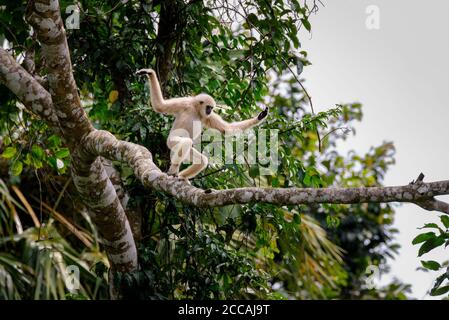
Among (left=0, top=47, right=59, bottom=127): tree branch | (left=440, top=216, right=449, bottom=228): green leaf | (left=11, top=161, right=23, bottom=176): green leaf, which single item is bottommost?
(left=440, top=216, right=449, bottom=228): green leaf

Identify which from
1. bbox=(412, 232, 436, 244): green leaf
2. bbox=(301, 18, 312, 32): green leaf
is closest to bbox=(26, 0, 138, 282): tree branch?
bbox=(301, 18, 312, 32): green leaf

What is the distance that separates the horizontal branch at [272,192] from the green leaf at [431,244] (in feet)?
1.92

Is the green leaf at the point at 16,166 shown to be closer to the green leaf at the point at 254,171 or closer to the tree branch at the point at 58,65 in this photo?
the tree branch at the point at 58,65

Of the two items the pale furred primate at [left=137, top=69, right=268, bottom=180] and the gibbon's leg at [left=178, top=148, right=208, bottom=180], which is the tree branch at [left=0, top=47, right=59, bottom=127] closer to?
the pale furred primate at [left=137, top=69, right=268, bottom=180]

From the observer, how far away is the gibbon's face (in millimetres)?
4930

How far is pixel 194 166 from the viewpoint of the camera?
15.2 ft

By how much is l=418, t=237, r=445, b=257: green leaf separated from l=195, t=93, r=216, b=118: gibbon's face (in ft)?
6.18

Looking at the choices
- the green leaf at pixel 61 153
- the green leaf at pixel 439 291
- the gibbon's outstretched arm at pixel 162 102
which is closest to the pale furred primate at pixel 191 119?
the gibbon's outstretched arm at pixel 162 102

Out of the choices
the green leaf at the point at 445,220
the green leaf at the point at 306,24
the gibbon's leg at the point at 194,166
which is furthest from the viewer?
the green leaf at the point at 306,24

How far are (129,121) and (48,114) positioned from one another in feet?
1.95

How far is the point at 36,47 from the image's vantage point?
5883mm

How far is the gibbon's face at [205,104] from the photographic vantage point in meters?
4.93

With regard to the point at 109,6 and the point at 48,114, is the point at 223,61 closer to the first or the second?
the point at 109,6

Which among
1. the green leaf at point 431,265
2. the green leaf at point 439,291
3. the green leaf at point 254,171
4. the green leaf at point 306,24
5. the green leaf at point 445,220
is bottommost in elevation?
the green leaf at point 439,291
